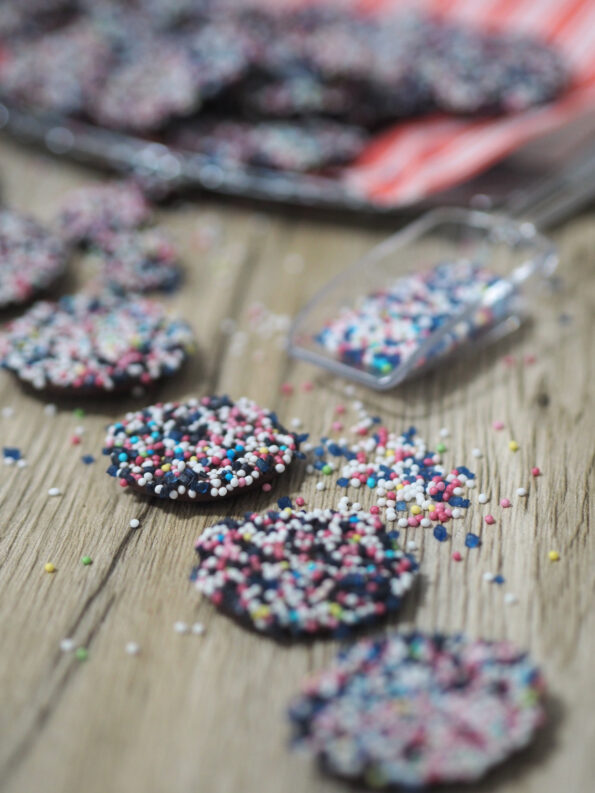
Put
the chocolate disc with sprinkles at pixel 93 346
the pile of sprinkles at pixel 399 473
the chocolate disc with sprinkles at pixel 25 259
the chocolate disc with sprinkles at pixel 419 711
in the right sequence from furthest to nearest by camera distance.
Answer: the chocolate disc with sprinkles at pixel 25 259 → the chocolate disc with sprinkles at pixel 93 346 → the pile of sprinkles at pixel 399 473 → the chocolate disc with sprinkles at pixel 419 711

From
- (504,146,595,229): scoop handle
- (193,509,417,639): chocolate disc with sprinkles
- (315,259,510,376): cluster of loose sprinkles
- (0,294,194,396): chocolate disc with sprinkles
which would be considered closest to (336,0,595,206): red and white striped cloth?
(504,146,595,229): scoop handle

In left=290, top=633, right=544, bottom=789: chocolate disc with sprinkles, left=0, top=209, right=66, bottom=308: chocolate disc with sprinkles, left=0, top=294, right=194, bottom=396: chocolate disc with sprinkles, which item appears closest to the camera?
left=290, top=633, right=544, bottom=789: chocolate disc with sprinkles

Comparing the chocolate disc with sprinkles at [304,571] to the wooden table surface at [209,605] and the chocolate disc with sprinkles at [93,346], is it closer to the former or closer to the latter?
the wooden table surface at [209,605]

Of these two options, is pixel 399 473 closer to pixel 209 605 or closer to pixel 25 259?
pixel 209 605

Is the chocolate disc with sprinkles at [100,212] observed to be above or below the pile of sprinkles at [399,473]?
below

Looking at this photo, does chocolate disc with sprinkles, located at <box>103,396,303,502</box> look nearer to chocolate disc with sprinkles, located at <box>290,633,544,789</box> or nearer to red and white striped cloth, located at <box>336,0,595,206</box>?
chocolate disc with sprinkles, located at <box>290,633,544,789</box>

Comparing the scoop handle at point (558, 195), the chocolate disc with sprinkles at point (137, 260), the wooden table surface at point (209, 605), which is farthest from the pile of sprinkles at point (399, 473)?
the scoop handle at point (558, 195)

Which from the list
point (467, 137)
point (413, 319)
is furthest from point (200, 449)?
point (467, 137)

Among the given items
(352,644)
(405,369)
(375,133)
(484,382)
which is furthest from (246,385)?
(375,133)
